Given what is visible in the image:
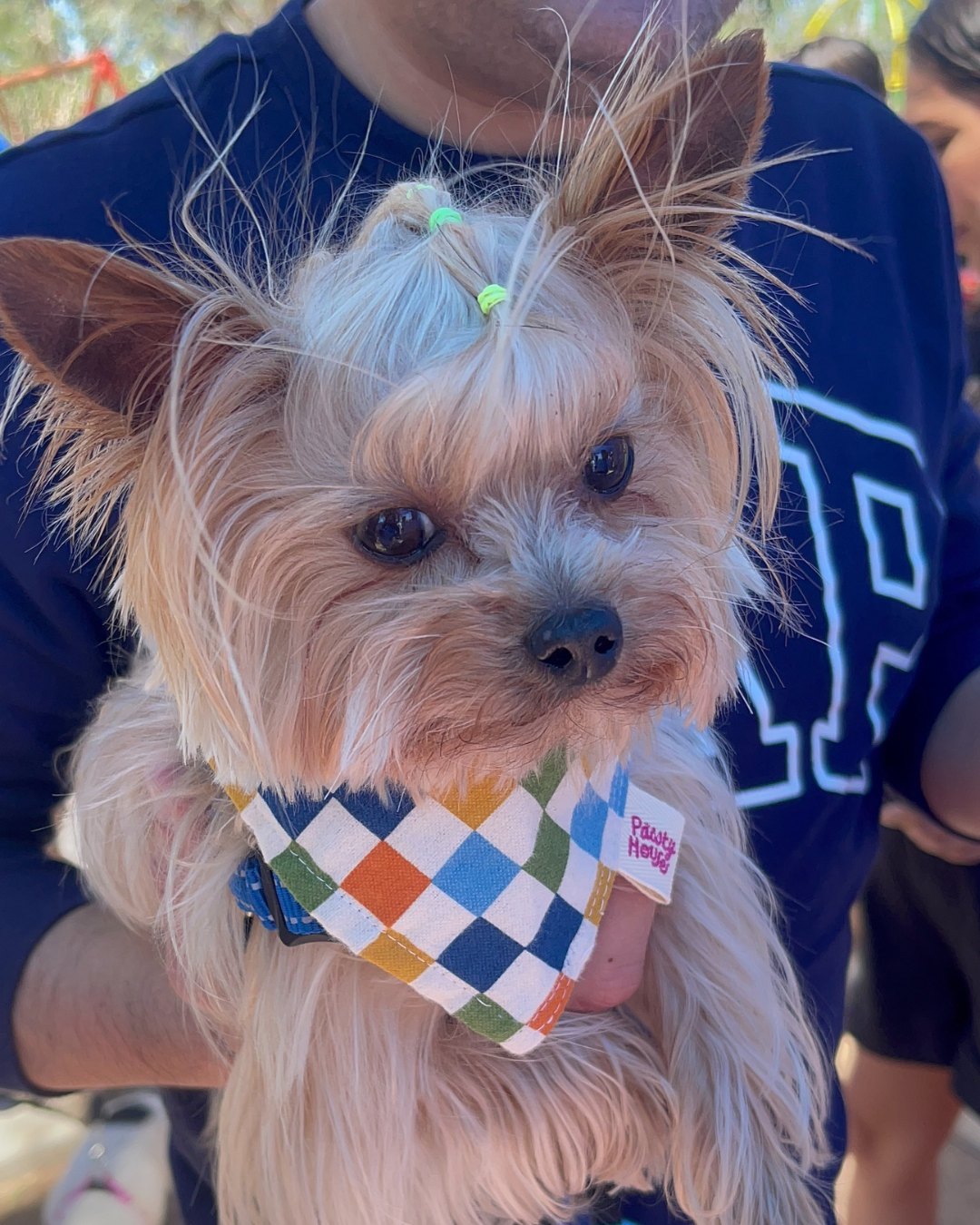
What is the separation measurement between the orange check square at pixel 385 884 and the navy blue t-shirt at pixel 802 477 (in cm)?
38

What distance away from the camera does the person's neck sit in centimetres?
95

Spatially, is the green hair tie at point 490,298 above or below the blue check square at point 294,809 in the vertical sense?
above

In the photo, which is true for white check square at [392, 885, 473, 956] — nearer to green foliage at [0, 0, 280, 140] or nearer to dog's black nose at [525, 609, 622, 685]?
dog's black nose at [525, 609, 622, 685]

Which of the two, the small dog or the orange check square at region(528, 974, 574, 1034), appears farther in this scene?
the orange check square at region(528, 974, 574, 1034)

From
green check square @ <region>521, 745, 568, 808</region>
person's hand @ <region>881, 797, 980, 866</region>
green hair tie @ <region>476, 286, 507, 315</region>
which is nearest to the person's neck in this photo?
green hair tie @ <region>476, 286, 507, 315</region>

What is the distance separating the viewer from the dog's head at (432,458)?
69cm

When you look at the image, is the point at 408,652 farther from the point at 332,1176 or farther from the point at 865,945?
the point at 865,945

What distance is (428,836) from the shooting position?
0.81 m

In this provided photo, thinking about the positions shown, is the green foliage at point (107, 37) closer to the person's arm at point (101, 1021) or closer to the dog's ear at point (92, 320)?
the dog's ear at point (92, 320)

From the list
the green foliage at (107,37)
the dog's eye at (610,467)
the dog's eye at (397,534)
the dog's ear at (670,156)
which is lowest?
the dog's eye at (610,467)

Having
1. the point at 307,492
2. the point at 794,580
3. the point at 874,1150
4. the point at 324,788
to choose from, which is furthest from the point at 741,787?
the point at 874,1150

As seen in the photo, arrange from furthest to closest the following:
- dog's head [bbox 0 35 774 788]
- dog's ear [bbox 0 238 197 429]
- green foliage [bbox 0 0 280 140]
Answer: green foliage [bbox 0 0 280 140] < dog's head [bbox 0 35 774 788] < dog's ear [bbox 0 238 197 429]

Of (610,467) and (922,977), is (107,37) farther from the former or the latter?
(922,977)

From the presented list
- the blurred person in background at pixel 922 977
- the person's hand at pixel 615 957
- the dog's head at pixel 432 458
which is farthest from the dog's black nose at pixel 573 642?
the blurred person in background at pixel 922 977
